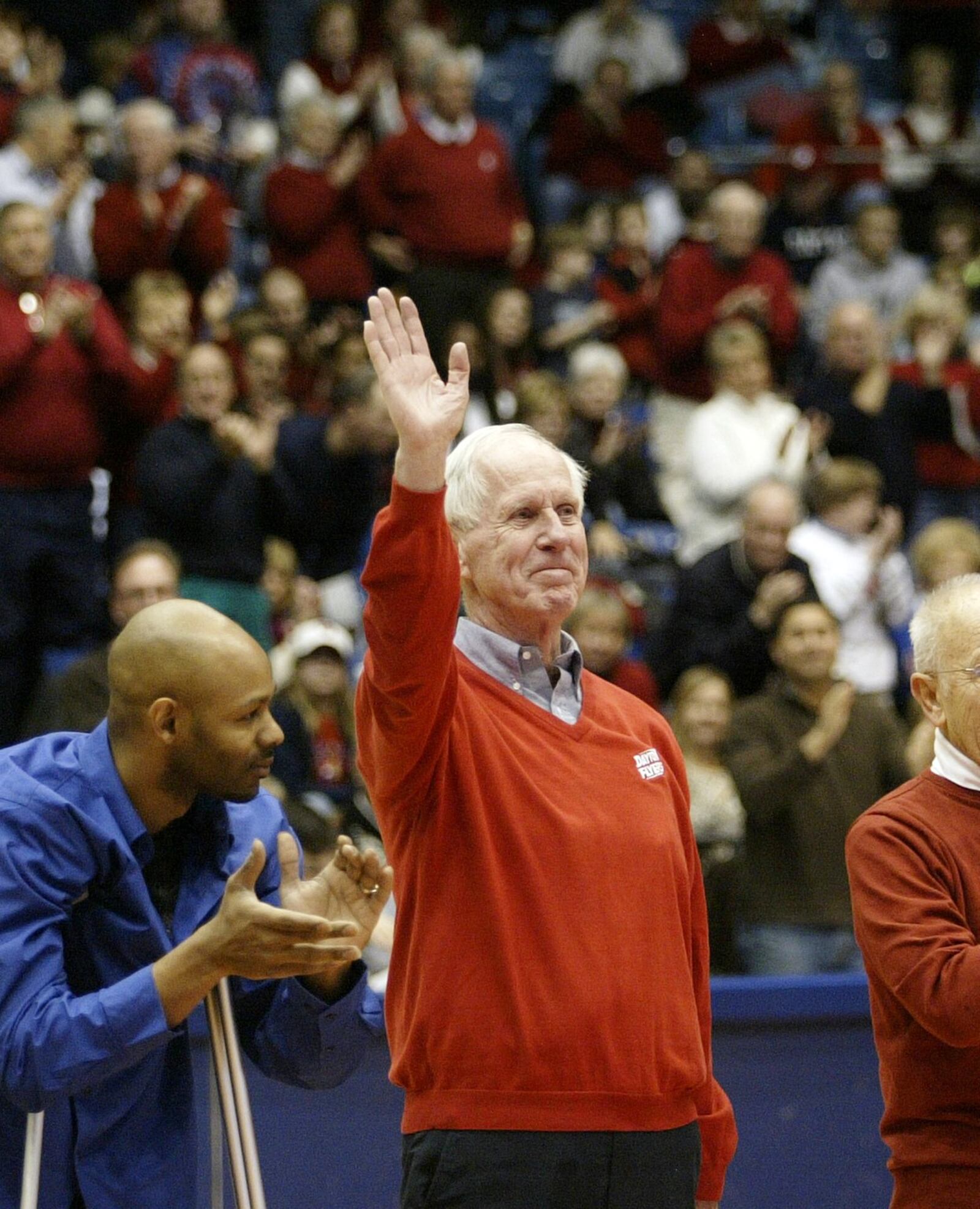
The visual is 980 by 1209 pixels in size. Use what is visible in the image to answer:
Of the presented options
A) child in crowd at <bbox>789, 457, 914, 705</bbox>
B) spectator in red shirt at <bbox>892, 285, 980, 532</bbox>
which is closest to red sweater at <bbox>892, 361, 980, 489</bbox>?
spectator in red shirt at <bbox>892, 285, 980, 532</bbox>

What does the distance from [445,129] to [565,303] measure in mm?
1096

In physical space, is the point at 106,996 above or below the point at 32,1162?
above

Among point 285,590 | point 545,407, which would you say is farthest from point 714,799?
point 285,590

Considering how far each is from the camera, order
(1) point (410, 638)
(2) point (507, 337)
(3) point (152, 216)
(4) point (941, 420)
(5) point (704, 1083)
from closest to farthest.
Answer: (1) point (410, 638)
(5) point (704, 1083)
(3) point (152, 216)
(4) point (941, 420)
(2) point (507, 337)

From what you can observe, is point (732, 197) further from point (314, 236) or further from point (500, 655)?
point (500, 655)

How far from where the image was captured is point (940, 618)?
2.83 metres

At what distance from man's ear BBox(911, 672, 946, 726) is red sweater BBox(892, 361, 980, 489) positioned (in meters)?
5.30

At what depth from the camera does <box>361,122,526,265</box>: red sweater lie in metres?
9.00

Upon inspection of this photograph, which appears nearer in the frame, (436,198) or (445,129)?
(436,198)

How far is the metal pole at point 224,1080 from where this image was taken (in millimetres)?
2711

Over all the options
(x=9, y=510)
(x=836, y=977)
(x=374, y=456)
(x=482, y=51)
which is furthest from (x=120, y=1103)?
(x=482, y=51)

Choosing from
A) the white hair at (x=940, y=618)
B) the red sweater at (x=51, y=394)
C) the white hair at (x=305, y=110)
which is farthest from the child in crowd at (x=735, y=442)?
the white hair at (x=940, y=618)

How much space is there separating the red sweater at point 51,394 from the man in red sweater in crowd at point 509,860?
4.09m

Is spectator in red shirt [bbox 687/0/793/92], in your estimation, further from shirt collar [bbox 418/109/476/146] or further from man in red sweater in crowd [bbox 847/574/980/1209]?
man in red sweater in crowd [bbox 847/574/980/1209]
